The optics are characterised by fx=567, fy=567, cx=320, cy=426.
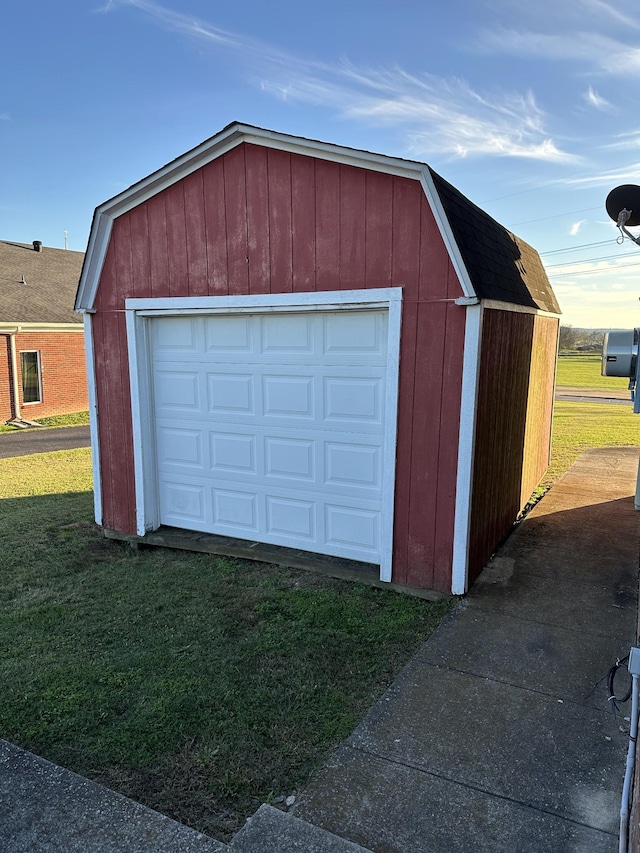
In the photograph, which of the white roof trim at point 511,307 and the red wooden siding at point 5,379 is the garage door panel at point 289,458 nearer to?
the white roof trim at point 511,307

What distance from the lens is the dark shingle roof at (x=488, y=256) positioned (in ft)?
14.2

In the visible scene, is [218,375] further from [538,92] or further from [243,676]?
[538,92]

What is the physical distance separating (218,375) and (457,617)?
3.14m

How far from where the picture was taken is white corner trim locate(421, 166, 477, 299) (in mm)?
4215

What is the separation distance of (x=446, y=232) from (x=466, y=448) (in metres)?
1.65

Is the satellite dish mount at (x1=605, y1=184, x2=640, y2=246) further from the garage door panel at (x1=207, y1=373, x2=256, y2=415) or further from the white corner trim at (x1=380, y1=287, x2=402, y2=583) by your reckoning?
the garage door panel at (x1=207, y1=373, x2=256, y2=415)

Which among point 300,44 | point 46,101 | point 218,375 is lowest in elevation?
point 218,375

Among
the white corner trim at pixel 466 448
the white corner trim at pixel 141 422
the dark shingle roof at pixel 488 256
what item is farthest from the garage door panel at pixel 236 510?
the dark shingle roof at pixel 488 256

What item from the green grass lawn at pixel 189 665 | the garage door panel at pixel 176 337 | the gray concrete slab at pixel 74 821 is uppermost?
the garage door panel at pixel 176 337

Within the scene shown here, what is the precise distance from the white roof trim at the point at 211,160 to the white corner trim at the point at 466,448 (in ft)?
1.05

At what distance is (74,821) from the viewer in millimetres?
2377

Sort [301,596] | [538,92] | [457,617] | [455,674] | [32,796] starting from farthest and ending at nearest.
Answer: [538,92] < [301,596] < [457,617] < [455,674] < [32,796]

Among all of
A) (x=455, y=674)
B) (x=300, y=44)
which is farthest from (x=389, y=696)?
(x=300, y=44)

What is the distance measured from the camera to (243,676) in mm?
3547
